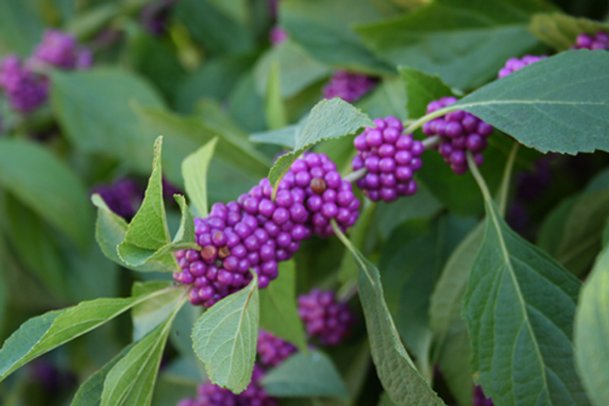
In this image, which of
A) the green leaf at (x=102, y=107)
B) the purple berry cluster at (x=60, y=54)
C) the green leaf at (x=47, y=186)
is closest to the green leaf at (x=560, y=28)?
the green leaf at (x=102, y=107)

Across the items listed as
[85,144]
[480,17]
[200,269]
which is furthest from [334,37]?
[200,269]

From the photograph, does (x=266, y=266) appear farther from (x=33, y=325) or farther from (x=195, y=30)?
(x=195, y=30)

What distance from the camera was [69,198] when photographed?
4.32 feet

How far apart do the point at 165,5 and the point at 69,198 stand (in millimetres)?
527

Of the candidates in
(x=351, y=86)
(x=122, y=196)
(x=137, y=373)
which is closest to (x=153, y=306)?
(x=137, y=373)

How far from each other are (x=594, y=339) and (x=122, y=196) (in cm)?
97

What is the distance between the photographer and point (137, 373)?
67 centimetres

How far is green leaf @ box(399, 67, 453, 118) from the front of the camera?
77 cm

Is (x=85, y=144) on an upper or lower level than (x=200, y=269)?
lower

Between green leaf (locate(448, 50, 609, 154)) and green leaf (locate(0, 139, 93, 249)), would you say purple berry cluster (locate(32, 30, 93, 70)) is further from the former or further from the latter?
green leaf (locate(448, 50, 609, 154))

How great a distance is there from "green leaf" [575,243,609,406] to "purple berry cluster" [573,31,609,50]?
392mm

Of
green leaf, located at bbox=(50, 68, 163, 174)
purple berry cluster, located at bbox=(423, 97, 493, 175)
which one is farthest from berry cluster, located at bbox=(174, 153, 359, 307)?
green leaf, located at bbox=(50, 68, 163, 174)

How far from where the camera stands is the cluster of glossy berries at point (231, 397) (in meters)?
0.94

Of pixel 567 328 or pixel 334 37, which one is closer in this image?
pixel 567 328
